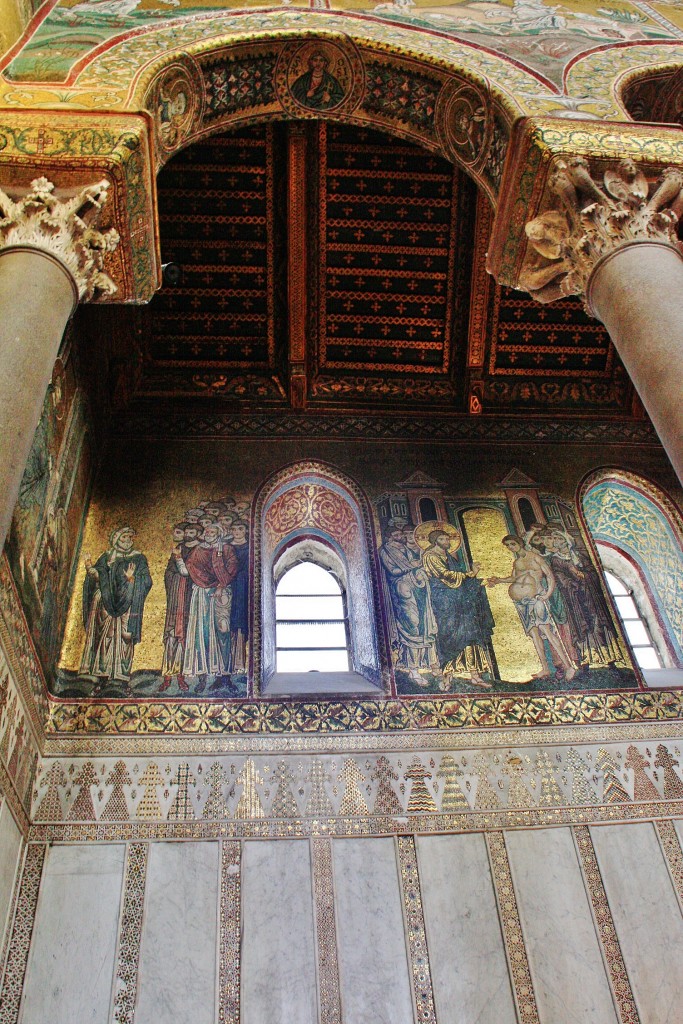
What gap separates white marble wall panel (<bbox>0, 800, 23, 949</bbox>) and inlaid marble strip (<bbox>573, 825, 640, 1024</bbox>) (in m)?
3.93

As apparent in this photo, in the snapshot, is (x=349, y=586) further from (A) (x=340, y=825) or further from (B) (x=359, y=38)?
(B) (x=359, y=38)

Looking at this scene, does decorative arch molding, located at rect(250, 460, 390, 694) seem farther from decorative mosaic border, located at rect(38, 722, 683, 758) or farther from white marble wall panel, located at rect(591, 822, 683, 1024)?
white marble wall panel, located at rect(591, 822, 683, 1024)

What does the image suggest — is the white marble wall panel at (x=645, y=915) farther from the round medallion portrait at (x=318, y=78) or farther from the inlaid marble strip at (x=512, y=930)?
the round medallion portrait at (x=318, y=78)

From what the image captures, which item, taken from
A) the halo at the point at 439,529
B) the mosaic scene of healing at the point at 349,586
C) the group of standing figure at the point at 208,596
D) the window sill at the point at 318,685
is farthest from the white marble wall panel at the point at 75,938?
the halo at the point at 439,529

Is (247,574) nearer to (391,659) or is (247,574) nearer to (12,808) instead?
(391,659)

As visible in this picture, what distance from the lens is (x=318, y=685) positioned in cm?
774

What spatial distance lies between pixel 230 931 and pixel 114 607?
9.93 feet

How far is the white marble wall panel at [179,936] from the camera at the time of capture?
18.9ft

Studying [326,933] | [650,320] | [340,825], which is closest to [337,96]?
[650,320]

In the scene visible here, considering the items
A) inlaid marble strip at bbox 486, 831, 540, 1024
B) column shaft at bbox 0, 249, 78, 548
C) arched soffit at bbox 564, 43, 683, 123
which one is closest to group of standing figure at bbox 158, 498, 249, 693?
inlaid marble strip at bbox 486, 831, 540, 1024

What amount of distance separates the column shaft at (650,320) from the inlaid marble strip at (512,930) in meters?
3.33

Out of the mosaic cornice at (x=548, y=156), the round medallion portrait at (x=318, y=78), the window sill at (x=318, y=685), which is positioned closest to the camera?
the mosaic cornice at (x=548, y=156)

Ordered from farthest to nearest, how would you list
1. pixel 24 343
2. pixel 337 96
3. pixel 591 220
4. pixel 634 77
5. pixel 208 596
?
pixel 208 596, pixel 337 96, pixel 634 77, pixel 591 220, pixel 24 343

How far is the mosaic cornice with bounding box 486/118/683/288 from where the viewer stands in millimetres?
6160
